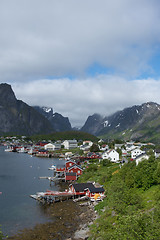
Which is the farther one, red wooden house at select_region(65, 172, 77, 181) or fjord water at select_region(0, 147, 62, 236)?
A: red wooden house at select_region(65, 172, 77, 181)

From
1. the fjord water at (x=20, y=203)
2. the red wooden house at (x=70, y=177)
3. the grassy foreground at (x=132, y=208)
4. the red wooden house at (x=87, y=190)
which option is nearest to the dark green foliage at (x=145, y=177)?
the grassy foreground at (x=132, y=208)

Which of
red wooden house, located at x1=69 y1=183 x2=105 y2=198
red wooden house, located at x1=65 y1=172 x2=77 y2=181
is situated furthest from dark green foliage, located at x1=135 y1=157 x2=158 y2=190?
red wooden house, located at x1=65 y1=172 x2=77 y2=181

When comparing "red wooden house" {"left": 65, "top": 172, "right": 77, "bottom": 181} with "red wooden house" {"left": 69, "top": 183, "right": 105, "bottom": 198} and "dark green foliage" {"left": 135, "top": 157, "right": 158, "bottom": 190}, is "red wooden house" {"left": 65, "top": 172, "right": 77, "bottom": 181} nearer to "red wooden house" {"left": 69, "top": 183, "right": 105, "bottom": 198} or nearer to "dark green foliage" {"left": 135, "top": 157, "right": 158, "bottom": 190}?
→ "red wooden house" {"left": 69, "top": 183, "right": 105, "bottom": 198}

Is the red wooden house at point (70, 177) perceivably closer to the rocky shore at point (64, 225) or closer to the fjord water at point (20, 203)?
the fjord water at point (20, 203)

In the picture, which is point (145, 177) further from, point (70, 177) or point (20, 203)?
point (70, 177)

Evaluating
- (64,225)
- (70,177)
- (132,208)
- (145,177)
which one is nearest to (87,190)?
(145,177)

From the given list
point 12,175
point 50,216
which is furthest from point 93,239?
point 12,175

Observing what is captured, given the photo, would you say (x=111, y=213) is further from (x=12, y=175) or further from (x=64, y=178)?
(x=12, y=175)
